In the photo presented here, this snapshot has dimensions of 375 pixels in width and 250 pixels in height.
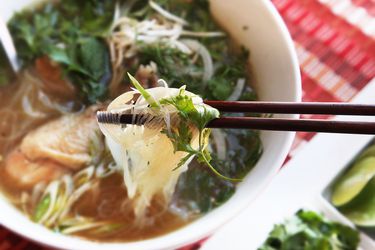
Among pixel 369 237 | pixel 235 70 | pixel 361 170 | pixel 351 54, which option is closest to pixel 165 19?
pixel 235 70

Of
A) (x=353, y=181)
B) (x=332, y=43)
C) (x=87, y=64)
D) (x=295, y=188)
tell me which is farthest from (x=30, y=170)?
(x=332, y=43)

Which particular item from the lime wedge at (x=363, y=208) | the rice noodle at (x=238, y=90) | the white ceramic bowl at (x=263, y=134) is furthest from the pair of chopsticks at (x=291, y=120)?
the lime wedge at (x=363, y=208)

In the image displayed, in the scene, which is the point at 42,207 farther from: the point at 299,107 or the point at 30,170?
the point at 299,107

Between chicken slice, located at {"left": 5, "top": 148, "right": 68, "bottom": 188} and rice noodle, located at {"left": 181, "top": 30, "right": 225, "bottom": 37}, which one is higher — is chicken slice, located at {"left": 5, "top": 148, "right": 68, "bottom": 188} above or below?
below

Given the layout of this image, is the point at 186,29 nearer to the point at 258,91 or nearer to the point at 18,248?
the point at 258,91

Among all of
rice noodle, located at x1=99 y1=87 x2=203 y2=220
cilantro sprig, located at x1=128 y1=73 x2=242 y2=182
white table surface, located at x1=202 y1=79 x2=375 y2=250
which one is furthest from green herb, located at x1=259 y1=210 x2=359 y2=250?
cilantro sprig, located at x1=128 y1=73 x2=242 y2=182

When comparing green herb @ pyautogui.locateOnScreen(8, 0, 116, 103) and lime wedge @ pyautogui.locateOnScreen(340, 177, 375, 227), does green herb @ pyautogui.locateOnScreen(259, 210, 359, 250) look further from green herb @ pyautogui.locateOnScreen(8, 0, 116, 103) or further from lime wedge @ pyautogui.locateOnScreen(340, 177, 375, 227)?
green herb @ pyautogui.locateOnScreen(8, 0, 116, 103)
